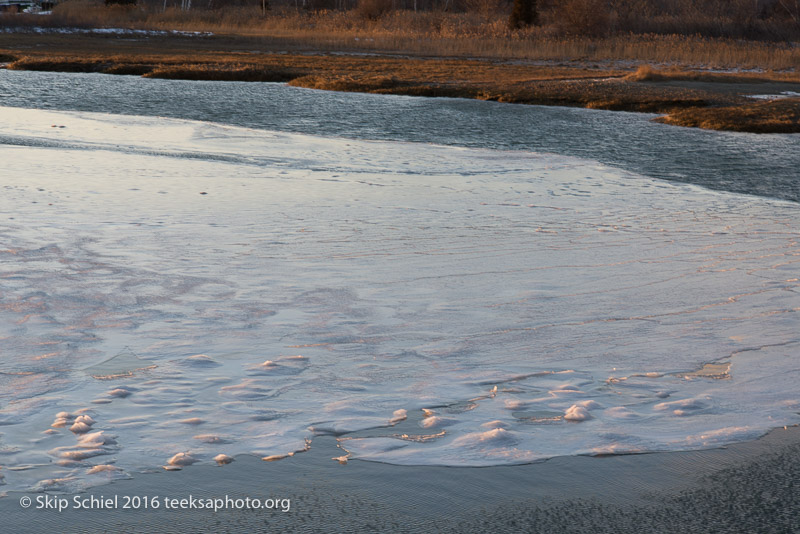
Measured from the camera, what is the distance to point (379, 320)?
5.34m

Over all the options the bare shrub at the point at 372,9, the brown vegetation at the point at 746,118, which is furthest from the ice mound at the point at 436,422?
the bare shrub at the point at 372,9

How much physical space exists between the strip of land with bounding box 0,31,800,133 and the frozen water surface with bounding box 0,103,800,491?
955 centimetres

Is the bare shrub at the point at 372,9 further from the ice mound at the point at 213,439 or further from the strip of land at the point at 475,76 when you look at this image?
the ice mound at the point at 213,439

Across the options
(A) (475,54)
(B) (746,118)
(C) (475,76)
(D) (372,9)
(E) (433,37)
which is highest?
(D) (372,9)

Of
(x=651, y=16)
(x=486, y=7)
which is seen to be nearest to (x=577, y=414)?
(x=651, y=16)

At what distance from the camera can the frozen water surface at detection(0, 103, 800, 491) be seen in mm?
3873

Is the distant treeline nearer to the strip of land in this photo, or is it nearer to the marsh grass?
the marsh grass

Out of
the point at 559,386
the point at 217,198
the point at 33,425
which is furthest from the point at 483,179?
the point at 33,425

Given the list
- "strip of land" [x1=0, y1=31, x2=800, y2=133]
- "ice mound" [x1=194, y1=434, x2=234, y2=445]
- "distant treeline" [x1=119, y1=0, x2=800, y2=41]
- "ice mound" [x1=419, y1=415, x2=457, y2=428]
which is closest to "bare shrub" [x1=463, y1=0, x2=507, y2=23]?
"distant treeline" [x1=119, y1=0, x2=800, y2=41]

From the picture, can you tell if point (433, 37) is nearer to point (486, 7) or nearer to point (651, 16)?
point (651, 16)

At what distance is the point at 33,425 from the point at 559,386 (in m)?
2.45

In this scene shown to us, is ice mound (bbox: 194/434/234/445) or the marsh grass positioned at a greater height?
the marsh grass

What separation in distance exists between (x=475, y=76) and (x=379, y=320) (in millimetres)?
19386

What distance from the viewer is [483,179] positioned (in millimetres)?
10312
